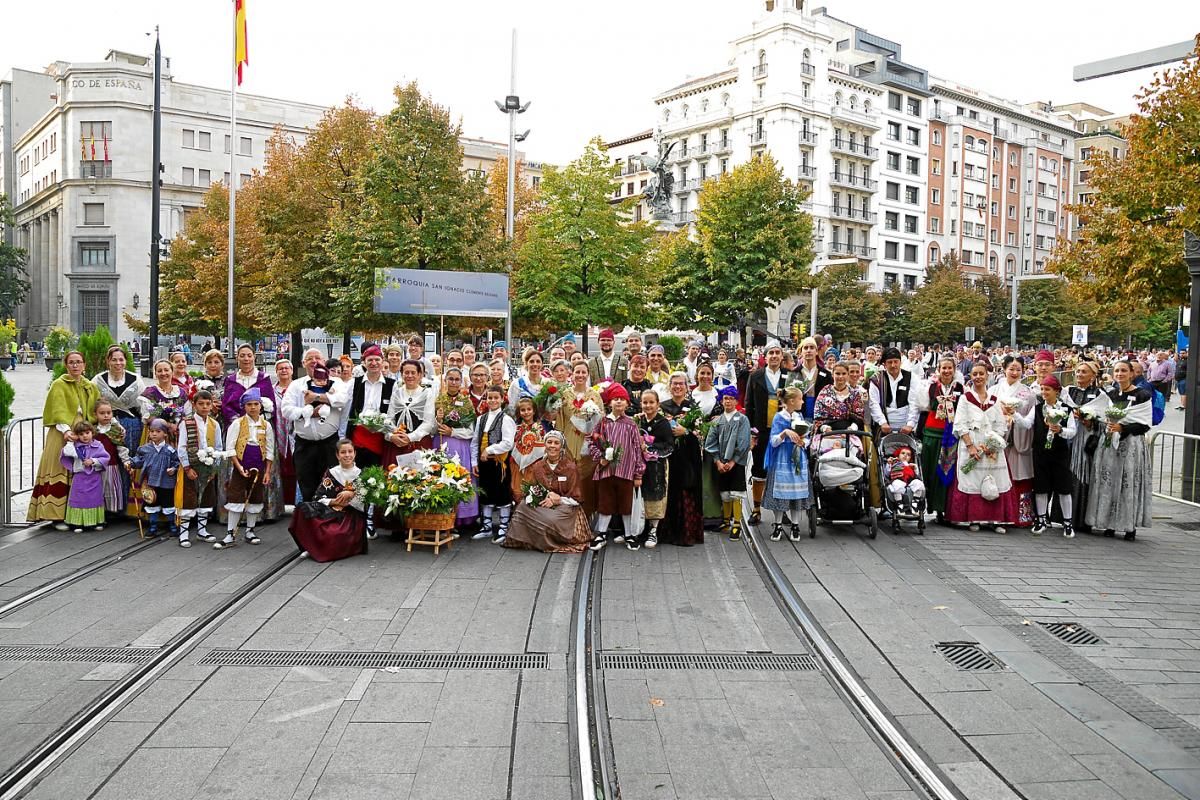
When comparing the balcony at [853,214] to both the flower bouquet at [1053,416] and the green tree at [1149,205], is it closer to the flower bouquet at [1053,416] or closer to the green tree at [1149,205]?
the green tree at [1149,205]

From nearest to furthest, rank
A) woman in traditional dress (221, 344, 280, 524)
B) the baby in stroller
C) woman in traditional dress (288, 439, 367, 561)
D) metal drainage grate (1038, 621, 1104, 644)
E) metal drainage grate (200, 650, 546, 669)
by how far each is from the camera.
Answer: metal drainage grate (200, 650, 546, 669), metal drainage grate (1038, 621, 1104, 644), woman in traditional dress (288, 439, 367, 561), the baby in stroller, woman in traditional dress (221, 344, 280, 524)

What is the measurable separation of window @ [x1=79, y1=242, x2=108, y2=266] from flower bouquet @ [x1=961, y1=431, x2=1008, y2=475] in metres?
78.8

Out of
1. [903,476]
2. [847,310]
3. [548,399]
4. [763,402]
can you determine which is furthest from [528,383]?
[847,310]

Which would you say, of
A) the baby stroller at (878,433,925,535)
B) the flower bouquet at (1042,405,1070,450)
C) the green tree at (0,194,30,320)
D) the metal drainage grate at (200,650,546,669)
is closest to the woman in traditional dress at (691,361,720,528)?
the baby stroller at (878,433,925,535)

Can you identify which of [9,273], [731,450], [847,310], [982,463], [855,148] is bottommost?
[982,463]

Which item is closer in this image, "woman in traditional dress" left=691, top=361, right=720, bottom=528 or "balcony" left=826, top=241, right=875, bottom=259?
"woman in traditional dress" left=691, top=361, right=720, bottom=528

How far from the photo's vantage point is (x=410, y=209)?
28781mm

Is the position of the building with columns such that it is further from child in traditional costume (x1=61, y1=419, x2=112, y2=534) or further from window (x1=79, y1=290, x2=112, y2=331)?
child in traditional costume (x1=61, y1=419, x2=112, y2=534)

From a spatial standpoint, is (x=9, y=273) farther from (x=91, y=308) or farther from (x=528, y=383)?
(x=528, y=383)

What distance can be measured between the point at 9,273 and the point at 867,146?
236ft

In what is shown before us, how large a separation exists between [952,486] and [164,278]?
153ft

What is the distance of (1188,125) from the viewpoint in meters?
14.8

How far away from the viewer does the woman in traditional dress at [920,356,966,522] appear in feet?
37.2

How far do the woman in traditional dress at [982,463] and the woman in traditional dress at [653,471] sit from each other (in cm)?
348
